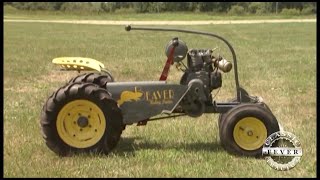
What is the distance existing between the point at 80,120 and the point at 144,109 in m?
0.72

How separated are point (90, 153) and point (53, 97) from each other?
2.35ft

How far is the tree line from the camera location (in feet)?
207

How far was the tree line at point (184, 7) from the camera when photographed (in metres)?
63.2

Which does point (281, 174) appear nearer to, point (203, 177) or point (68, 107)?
point (203, 177)

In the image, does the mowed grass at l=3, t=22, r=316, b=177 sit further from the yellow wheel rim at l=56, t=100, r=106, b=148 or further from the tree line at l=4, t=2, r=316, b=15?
the tree line at l=4, t=2, r=316, b=15

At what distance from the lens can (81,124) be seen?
5.65m

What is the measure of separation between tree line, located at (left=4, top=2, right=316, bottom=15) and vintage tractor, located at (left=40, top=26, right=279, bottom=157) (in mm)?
57311

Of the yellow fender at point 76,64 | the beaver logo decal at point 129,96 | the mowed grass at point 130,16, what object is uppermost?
the yellow fender at point 76,64

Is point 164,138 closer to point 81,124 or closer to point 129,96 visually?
point 129,96

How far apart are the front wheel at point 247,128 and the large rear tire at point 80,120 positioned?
1169 mm

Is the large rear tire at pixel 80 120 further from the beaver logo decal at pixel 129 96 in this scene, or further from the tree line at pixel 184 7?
the tree line at pixel 184 7

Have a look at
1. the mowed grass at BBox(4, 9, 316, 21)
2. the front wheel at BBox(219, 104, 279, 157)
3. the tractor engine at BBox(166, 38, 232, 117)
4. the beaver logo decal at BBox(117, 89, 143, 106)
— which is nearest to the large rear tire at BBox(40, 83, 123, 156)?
the beaver logo decal at BBox(117, 89, 143, 106)

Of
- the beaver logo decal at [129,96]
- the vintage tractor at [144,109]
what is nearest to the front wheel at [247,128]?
the vintage tractor at [144,109]

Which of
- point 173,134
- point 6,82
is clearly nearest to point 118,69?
point 6,82
